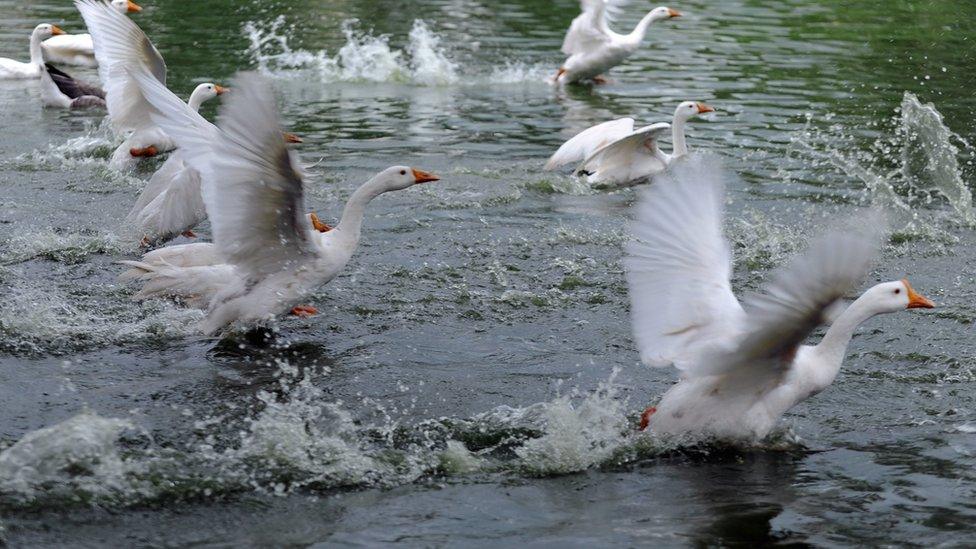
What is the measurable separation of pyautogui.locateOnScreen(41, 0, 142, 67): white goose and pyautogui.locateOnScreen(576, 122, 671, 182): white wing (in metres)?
8.95

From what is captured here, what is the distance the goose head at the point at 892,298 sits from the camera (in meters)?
6.19

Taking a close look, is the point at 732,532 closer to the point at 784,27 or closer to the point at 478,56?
the point at 478,56

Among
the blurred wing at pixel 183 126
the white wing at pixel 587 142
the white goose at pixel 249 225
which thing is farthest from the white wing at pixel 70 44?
the blurred wing at pixel 183 126

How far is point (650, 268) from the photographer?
649 centimetres

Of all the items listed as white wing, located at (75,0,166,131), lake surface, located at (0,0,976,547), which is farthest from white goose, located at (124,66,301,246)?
white wing, located at (75,0,166,131)

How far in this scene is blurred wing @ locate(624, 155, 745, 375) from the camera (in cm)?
633

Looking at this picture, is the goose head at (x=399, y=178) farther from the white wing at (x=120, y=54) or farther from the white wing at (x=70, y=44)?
the white wing at (x=70, y=44)

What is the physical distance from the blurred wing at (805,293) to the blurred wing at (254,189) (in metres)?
2.65

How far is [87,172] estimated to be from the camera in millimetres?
11688

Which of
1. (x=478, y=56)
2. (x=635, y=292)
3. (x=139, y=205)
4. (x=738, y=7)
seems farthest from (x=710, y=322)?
(x=738, y=7)

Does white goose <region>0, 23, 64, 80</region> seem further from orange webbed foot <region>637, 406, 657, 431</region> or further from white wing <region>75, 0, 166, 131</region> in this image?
orange webbed foot <region>637, 406, 657, 431</region>

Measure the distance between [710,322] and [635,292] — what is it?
447 millimetres

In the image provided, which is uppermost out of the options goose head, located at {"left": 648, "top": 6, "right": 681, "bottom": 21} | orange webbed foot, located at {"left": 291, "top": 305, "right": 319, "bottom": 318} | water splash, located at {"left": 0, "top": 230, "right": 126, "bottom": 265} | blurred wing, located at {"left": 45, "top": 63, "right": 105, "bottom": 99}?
goose head, located at {"left": 648, "top": 6, "right": 681, "bottom": 21}

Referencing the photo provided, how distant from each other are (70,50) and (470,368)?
1294 cm
